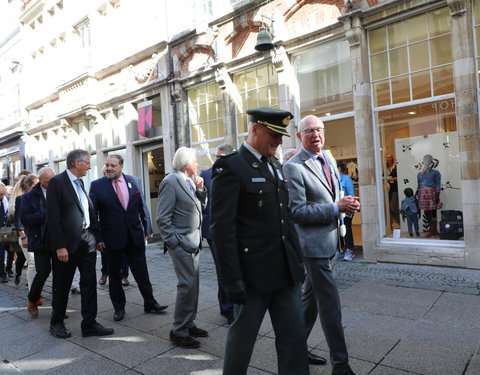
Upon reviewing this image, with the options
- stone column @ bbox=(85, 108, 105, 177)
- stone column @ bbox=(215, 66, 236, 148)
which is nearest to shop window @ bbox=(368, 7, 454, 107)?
stone column @ bbox=(215, 66, 236, 148)

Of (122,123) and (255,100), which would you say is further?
(122,123)

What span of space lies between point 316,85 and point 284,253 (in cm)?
748

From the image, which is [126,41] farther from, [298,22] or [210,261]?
[210,261]

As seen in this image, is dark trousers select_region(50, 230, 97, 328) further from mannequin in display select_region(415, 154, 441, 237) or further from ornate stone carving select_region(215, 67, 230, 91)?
ornate stone carving select_region(215, 67, 230, 91)

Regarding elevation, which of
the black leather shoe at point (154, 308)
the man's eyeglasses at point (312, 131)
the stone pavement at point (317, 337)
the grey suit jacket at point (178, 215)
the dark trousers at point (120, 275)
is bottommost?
the stone pavement at point (317, 337)

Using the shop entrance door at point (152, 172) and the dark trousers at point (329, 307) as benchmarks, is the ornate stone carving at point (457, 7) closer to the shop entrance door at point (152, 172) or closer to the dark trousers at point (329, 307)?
the dark trousers at point (329, 307)

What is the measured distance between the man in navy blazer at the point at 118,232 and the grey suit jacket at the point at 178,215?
1.08m

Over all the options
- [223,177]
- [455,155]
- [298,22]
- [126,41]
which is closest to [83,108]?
[126,41]

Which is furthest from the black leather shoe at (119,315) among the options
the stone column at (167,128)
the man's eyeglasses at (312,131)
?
the stone column at (167,128)

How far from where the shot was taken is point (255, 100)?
10.4 m

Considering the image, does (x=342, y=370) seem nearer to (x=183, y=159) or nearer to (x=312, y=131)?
(x=312, y=131)

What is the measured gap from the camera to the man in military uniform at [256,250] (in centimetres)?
241

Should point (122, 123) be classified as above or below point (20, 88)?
below

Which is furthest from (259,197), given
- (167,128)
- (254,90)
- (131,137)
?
(131,137)
